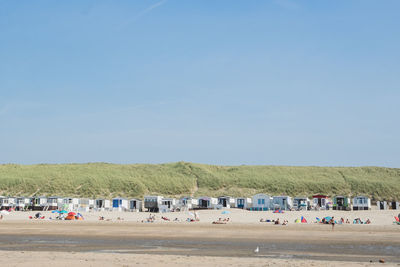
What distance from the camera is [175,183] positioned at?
305 feet

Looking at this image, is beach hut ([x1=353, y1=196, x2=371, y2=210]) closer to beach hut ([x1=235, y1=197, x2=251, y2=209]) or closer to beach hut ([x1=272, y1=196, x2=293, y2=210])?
beach hut ([x1=272, y1=196, x2=293, y2=210])

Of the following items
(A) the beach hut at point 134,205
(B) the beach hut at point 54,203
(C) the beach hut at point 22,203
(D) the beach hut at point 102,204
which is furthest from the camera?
(D) the beach hut at point 102,204

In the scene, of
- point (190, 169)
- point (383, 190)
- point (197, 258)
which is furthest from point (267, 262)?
point (190, 169)

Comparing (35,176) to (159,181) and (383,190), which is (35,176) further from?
(383,190)

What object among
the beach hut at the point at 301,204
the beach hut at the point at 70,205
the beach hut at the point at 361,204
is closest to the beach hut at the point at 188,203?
the beach hut at the point at 301,204

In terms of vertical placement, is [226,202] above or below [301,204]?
above

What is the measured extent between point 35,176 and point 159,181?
25594 mm

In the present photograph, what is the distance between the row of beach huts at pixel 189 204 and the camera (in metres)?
60.1

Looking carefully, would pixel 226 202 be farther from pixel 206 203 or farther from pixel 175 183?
pixel 175 183

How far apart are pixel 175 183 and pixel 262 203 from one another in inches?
1340

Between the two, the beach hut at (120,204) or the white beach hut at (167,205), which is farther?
the beach hut at (120,204)

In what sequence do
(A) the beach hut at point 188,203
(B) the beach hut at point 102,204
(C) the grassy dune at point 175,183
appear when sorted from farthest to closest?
(C) the grassy dune at point 175,183, (B) the beach hut at point 102,204, (A) the beach hut at point 188,203

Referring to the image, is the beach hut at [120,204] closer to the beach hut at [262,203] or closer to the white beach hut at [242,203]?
the white beach hut at [242,203]

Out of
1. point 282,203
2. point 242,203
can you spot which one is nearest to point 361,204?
point 282,203
